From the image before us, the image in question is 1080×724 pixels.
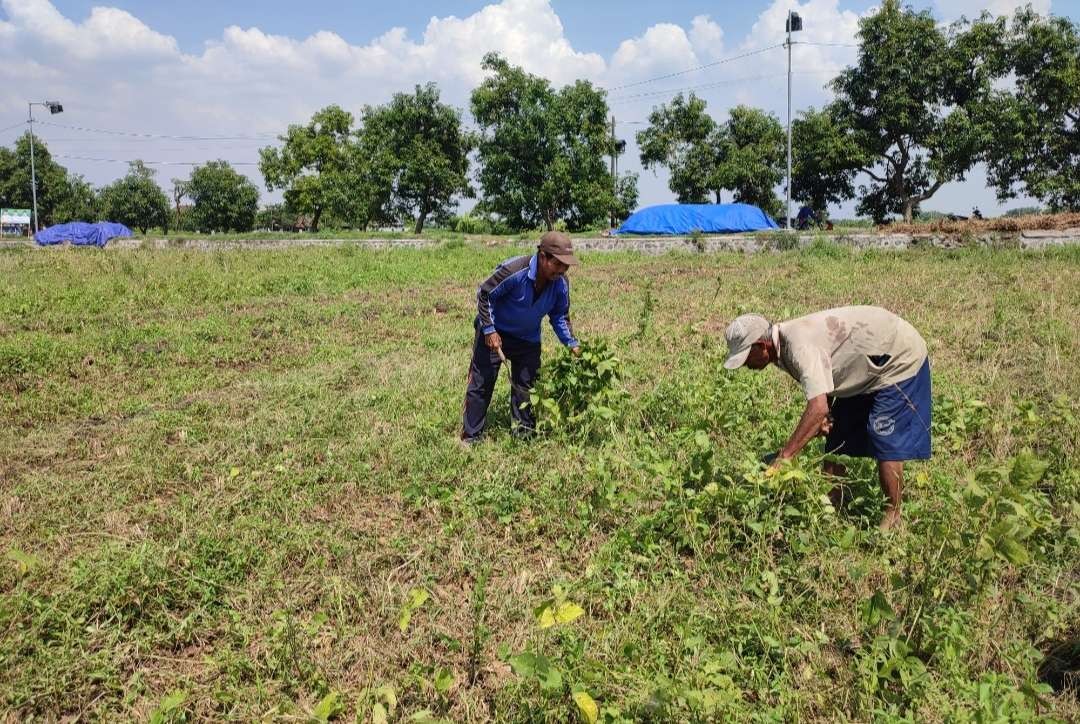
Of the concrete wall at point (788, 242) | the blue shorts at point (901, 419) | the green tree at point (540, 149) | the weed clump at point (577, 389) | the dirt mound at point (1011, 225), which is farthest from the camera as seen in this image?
the green tree at point (540, 149)

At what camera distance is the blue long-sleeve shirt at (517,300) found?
4383 millimetres

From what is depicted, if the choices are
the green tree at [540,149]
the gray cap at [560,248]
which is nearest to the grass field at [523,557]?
the gray cap at [560,248]

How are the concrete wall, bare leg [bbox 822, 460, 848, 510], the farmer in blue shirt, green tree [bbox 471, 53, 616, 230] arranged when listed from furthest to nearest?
1. green tree [bbox 471, 53, 616, 230]
2. the concrete wall
3. the farmer in blue shirt
4. bare leg [bbox 822, 460, 848, 510]

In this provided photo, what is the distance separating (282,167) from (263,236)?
591 inches

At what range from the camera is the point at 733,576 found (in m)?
3.08

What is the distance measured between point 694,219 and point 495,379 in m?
21.5

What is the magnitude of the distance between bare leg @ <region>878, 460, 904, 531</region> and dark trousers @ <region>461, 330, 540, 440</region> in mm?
2027

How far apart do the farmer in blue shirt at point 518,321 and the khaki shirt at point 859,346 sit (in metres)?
1.37

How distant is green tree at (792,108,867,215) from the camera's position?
2527 cm

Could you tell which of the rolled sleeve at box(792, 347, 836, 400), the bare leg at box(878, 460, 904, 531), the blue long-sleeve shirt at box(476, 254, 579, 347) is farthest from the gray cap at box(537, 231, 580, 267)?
the bare leg at box(878, 460, 904, 531)

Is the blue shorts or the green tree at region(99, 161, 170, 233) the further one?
the green tree at region(99, 161, 170, 233)

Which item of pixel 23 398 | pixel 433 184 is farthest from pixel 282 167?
pixel 23 398

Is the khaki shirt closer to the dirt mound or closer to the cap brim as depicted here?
the cap brim

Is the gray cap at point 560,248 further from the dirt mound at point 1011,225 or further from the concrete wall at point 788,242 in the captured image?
the dirt mound at point 1011,225
